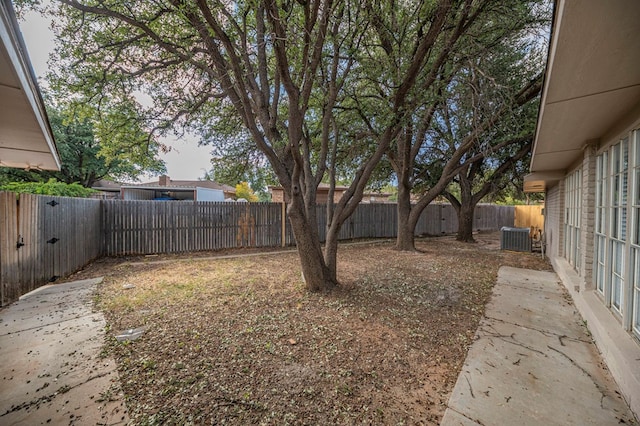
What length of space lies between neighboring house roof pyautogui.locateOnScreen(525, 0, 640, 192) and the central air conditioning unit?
22.4ft

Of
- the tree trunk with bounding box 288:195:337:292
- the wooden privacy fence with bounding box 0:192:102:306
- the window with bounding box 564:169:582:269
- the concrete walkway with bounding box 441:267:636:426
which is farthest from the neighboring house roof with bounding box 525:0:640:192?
the wooden privacy fence with bounding box 0:192:102:306

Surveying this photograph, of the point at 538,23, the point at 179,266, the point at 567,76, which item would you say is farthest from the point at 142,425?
the point at 538,23

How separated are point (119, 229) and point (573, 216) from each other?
11.3 m

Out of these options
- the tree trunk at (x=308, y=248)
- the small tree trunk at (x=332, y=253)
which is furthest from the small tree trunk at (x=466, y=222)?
the tree trunk at (x=308, y=248)

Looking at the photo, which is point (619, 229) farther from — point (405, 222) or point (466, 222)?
point (466, 222)

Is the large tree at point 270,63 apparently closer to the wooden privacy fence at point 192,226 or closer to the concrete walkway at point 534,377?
the concrete walkway at point 534,377

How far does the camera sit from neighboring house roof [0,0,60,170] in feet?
5.64

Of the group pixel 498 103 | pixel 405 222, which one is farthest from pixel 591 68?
pixel 405 222

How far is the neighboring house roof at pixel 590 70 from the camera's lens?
1447mm

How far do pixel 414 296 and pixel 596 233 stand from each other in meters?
2.68

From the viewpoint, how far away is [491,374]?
2.37 metres

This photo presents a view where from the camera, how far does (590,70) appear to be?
198cm

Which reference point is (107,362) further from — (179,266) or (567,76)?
(567,76)

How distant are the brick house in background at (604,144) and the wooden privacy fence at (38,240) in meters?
6.73
